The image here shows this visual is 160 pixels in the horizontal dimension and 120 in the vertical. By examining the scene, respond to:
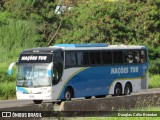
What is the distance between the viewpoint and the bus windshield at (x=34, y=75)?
2795 centimetres

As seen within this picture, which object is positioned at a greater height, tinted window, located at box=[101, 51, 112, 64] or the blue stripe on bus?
tinted window, located at box=[101, 51, 112, 64]

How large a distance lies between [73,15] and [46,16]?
2729mm

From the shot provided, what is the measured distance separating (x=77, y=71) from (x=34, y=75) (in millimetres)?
2692

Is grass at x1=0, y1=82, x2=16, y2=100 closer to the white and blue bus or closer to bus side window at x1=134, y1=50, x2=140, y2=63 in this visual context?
the white and blue bus

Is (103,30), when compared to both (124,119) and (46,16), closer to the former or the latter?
(46,16)

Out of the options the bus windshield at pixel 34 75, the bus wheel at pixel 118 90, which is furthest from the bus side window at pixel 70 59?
the bus wheel at pixel 118 90

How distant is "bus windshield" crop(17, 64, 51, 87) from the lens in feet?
91.7

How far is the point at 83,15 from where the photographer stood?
49344 millimetres

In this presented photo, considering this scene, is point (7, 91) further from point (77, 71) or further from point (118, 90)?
point (118, 90)

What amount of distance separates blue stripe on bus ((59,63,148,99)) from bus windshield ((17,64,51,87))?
1224 millimetres

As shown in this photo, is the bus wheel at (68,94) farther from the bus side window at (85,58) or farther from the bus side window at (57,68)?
the bus side window at (85,58)

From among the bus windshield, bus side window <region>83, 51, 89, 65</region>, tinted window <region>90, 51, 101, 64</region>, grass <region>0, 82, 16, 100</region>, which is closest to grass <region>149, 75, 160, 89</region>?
tinted window <region>90, 51, 101, 64</region>

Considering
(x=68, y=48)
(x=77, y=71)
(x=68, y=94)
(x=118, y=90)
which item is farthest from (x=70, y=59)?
(x=118, y=90)

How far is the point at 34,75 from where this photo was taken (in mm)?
28031
